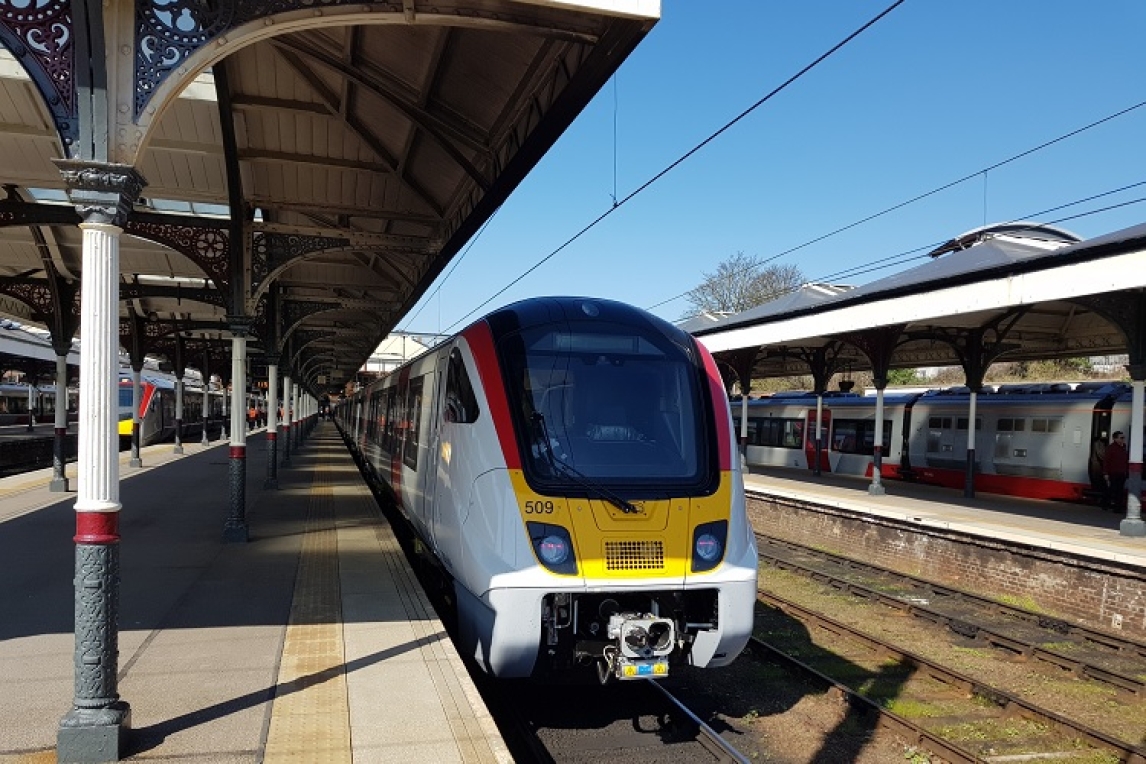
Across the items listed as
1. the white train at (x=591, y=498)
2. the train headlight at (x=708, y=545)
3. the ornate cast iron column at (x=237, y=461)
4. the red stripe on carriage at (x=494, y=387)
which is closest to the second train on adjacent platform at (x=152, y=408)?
the ornate cast iron column at (x=237, y=461)

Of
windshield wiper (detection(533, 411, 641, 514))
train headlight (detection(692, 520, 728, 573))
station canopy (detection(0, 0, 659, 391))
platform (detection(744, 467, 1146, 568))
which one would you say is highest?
station canopy (detection(0, 0, 659, 391))

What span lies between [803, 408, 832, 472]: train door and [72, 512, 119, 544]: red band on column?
72.5ft

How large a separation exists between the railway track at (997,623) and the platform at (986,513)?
1.10 metres

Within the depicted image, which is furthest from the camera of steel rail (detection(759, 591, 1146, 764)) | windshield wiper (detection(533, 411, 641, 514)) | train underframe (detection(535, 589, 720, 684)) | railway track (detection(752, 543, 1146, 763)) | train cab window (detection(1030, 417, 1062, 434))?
train cab window (detection(1030, 417, 1062, 434))

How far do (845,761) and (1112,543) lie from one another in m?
8.24

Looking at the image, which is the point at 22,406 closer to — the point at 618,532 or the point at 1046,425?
the point at 1046,425

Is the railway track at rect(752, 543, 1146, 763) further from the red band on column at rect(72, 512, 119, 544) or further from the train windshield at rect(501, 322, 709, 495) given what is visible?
the red band on column at rect(72, 512, 119, 544)

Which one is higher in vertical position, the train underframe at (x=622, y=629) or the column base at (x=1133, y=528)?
the train underframe at (x=622, y=629)

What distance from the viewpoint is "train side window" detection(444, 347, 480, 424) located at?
20.4ft

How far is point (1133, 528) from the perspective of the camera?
13141 millimetres

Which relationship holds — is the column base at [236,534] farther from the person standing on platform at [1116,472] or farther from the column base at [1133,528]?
the person standing on platform at [1116,472]

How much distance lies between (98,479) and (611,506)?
3.02 meters

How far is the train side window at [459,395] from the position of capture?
621 cm

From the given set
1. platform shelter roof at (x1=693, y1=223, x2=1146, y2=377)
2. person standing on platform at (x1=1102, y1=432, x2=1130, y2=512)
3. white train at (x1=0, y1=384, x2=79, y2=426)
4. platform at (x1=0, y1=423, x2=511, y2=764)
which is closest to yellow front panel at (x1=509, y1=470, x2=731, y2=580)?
platform at (x1=0, y1=423, x2=511, y2=764)
